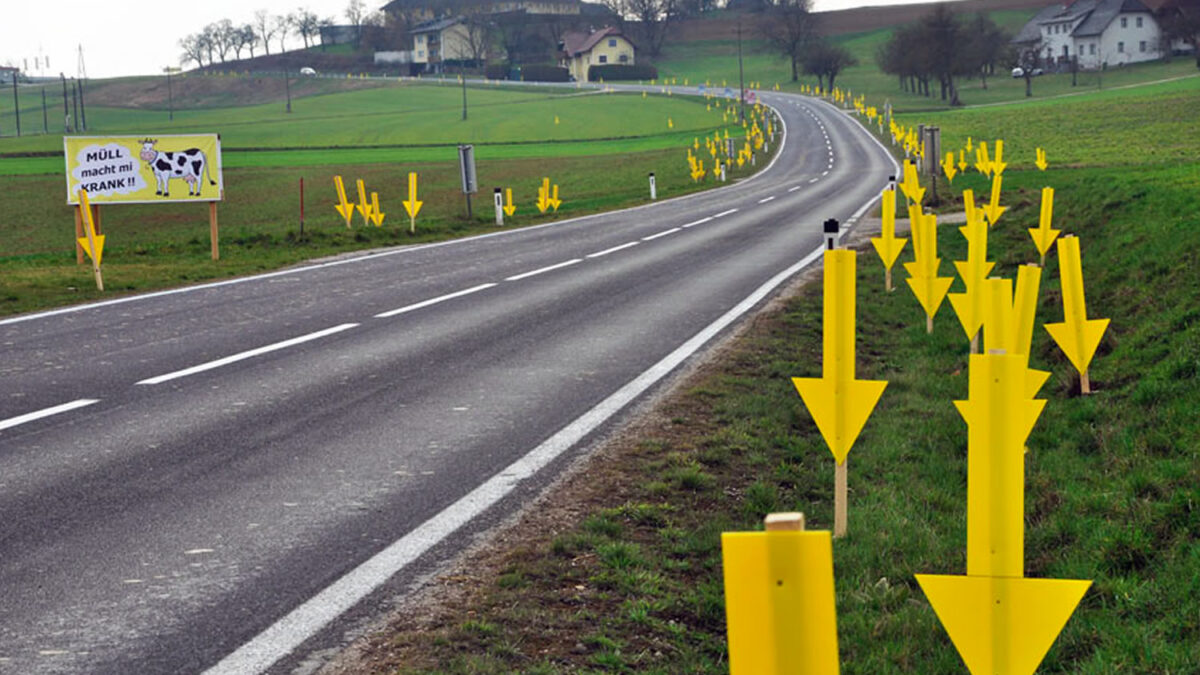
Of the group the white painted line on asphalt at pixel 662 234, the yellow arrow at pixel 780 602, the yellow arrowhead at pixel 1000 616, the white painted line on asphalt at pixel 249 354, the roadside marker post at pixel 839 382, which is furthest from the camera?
the white painted line on asphalt at pixel 662 234

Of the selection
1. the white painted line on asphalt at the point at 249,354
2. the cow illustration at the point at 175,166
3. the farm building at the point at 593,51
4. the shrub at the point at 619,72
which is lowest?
the white painted line on asphalt at the point at 249,354

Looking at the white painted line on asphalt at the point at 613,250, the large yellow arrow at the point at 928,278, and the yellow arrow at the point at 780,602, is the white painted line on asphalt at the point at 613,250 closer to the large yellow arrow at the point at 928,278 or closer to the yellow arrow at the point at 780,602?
the large yellow arrow at the point at 928,278

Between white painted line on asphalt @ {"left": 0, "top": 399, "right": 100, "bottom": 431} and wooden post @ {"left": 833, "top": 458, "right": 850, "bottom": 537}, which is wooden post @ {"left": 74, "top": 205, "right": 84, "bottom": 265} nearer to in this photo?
white painted line on asphalt @ {"left": 0, "top": 399, "right": 100, "bottom": 431}

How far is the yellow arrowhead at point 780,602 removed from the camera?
7.55ft

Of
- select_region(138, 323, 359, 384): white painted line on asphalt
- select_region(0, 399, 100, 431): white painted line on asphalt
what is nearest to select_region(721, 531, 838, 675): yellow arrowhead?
select_region(0, 399, 100, 431): white painted line on asphalt

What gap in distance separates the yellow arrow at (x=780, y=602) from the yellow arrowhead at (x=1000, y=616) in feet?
3.26

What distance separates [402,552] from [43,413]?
4.03 m

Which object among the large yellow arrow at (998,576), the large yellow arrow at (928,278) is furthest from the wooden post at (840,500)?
the large yellow arrow at (928,278)

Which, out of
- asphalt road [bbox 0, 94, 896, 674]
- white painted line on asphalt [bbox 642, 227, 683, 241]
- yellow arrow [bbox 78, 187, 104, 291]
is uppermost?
yellow arrow [bbox 78, 187, 104, 291]

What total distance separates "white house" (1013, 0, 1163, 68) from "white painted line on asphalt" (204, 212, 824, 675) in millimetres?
124702

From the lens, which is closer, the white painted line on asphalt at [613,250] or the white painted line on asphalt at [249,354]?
the white painted line on asphalt at [249,354]

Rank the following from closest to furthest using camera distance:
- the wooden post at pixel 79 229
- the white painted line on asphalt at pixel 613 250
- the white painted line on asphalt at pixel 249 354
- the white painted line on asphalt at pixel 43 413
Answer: the white painted line on asphalt at pixel 43 413, the white painted line on asphalt at pixel 249 354, the wooden post at pixel 79 229, the white painted line on asphalt at pixel 613 250

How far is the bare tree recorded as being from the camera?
147375 mm

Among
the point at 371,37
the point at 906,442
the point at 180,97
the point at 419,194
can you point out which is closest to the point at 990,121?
the point at 419,194
